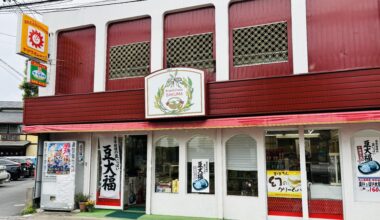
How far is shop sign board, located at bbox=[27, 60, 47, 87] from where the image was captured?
11828mm

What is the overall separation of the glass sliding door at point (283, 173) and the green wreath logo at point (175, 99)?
8.63 feet

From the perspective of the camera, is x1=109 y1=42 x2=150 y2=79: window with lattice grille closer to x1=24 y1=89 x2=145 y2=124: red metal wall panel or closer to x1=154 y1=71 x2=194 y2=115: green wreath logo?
x1=24 y1=89 x2=145 y2=124: red metal wall panel

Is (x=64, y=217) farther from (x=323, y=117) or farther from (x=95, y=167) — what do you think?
(x=323, y=117)

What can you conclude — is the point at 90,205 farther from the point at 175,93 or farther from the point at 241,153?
the point at 241,153

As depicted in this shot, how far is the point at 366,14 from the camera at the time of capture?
934cm

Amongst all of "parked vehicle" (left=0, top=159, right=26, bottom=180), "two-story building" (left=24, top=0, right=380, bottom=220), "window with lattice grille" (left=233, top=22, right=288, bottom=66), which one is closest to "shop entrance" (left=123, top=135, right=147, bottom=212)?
"two-story building" (left=24, top=0, right=380, bottom=220)

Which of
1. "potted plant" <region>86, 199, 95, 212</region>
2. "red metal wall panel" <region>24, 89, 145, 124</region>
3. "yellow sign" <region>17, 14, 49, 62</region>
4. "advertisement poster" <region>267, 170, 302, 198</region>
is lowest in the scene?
"potted plant" <region>86, 199, 95, 212</region>

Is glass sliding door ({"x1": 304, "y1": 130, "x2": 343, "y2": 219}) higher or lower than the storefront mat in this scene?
higher

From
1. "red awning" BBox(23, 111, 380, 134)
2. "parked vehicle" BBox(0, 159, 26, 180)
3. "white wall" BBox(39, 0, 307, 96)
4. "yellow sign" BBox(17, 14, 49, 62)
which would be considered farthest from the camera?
"parked vehicle" BBox(0, 159, 26, 180)

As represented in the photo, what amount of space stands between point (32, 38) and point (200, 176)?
24.8ft

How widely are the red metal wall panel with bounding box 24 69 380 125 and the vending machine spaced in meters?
0.96

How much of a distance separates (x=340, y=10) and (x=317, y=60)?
1539 millimetres

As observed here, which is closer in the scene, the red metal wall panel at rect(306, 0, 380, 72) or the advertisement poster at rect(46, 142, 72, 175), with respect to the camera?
the red metal wall panel at rect(306, 0, 380, 72)

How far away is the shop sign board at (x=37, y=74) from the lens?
1183cm
